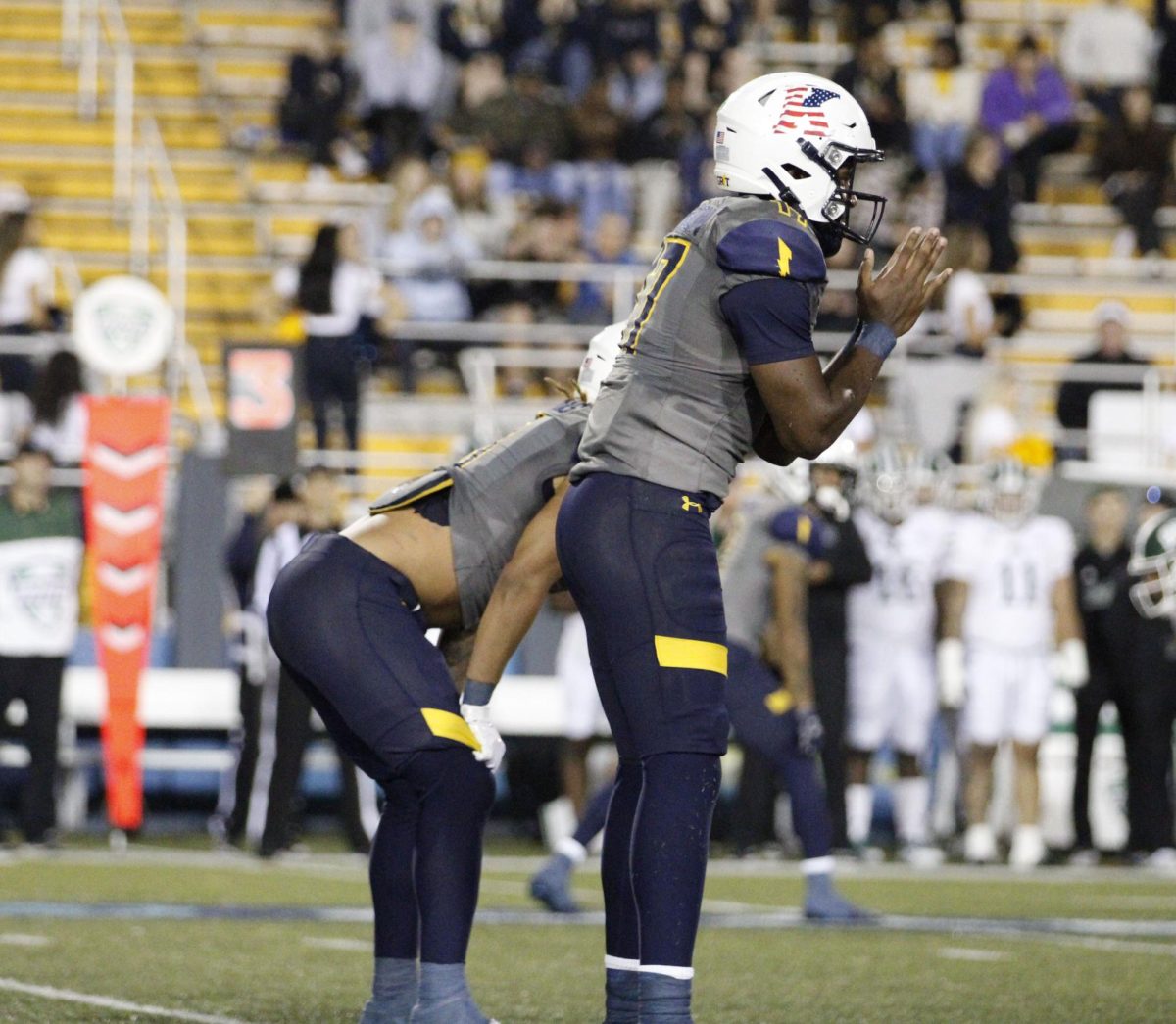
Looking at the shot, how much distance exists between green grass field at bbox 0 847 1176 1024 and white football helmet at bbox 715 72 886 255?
2.30 meters

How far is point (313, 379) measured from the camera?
48.3 ft

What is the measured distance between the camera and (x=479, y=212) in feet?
55.8

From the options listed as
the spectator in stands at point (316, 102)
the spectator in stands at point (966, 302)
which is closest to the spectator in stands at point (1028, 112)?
the spectator in stands at point (966, 302)

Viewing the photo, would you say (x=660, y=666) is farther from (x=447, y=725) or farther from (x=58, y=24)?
(x=58, y=24)

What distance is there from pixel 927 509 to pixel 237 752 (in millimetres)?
4130

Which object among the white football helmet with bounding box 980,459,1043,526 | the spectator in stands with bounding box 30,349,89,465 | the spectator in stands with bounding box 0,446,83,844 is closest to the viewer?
the spectator in stands with bounding box 0,446,83,844

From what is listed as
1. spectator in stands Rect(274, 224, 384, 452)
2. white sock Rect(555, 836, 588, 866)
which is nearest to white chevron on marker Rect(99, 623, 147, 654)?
spectator in stands Rect(274, 224, 384, 452)

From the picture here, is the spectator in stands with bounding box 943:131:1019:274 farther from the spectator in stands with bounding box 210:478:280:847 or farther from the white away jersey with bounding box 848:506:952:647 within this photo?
the spectator in stands with bounding box 210:478:280:847

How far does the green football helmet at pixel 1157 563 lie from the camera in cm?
927

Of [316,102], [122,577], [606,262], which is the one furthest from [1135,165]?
[122,577]

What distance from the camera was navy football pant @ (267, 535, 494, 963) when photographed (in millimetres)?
5246

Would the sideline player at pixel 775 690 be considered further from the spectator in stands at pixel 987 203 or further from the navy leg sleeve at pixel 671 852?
the spectator in stands at pixel 987 203

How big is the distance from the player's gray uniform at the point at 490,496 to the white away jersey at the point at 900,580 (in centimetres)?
808

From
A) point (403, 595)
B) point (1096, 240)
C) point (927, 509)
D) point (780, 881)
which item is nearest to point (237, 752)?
point (780, 881)
